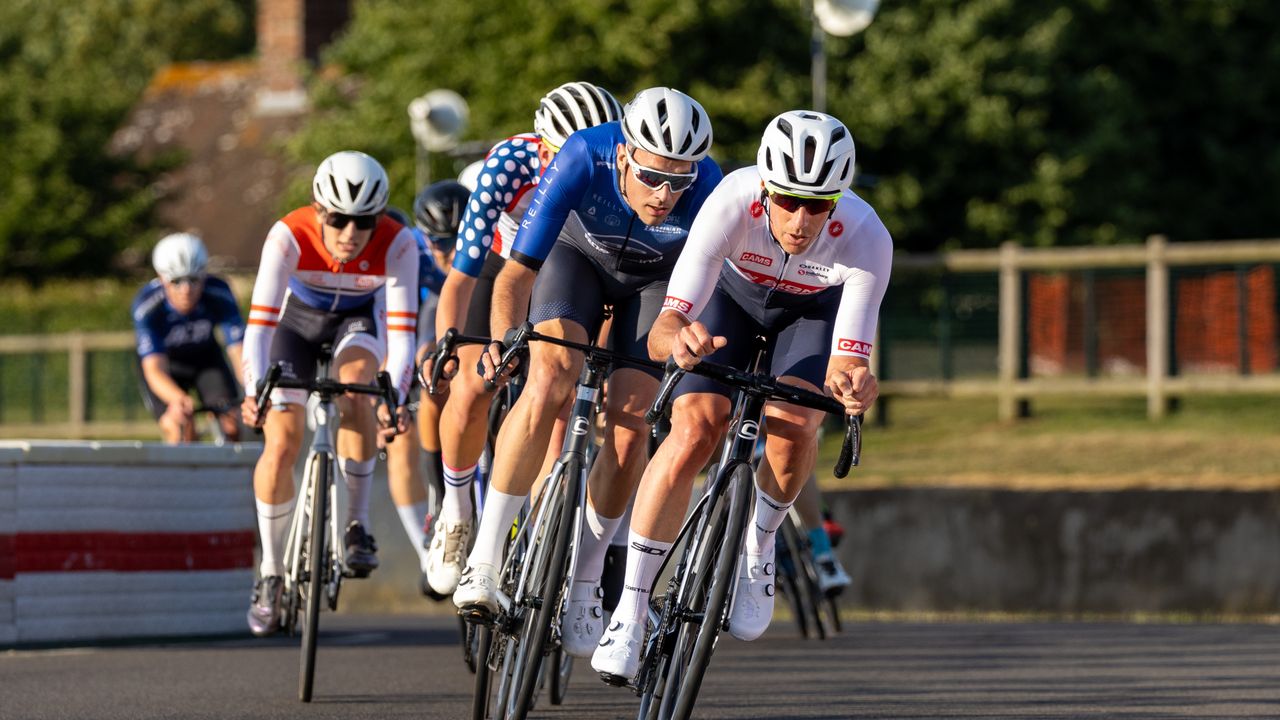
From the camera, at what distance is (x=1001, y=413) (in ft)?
75.2

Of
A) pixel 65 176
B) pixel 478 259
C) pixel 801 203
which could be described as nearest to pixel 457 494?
pixel 478 259

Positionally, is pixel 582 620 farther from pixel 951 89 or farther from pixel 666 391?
pixel 951 89

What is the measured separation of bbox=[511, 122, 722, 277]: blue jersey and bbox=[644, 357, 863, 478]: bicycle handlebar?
107cm

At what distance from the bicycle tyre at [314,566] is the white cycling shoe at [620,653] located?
2.17 meters

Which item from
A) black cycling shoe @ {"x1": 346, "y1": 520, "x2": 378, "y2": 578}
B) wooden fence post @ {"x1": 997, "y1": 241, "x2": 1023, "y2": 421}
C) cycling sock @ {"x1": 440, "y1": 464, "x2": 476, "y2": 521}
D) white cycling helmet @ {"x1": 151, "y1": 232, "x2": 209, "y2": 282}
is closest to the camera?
cycling sock @ {"x1": 440, "y1": 464, "x2": 476, "y2": 521}

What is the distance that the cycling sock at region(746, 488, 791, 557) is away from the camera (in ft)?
25.6

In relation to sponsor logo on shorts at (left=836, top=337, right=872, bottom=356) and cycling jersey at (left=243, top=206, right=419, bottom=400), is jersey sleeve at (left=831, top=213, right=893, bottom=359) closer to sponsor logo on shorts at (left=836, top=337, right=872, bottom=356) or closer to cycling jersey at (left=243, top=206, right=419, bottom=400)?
sponsor logo on shorts at (left=836, top=337, right=872, bottom=356)

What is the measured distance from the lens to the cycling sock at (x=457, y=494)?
9.47m

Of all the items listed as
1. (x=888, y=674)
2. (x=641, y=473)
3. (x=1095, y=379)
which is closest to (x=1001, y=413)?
(x=1095, y=379)

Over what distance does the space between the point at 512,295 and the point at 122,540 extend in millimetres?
4675

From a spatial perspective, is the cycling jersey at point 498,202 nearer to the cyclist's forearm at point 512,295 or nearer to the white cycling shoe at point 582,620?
the cyclist's forearm at point 512,295

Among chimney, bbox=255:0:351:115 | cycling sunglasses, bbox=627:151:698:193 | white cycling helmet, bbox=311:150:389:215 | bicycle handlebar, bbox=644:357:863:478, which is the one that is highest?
chimney, bbox=255:0:351:115

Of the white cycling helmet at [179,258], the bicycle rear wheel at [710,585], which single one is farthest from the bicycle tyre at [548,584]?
the white cycling helmet at [179,258]

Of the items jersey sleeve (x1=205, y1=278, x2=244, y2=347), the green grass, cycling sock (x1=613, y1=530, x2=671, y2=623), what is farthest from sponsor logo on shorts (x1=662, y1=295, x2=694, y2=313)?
the green grass
